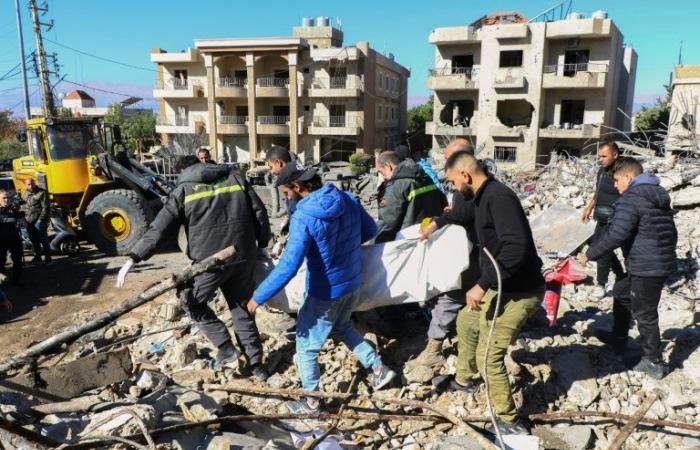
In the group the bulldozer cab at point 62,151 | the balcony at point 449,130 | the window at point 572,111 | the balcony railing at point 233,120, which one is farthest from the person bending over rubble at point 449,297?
the balcony railing at point 233,120

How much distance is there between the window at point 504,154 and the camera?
27.0 m

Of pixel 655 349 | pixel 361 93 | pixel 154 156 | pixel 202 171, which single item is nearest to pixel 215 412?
pixel 202 171

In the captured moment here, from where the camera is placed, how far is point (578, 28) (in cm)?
2442

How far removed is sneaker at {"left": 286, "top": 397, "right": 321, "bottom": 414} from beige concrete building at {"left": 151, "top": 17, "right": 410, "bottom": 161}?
27225 mm

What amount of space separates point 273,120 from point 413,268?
28.6m

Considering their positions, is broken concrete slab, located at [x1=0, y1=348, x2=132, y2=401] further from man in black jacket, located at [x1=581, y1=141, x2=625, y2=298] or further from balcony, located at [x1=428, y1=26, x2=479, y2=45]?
balcony, located at [x1=428, y1=26, x2=479, y2=45]

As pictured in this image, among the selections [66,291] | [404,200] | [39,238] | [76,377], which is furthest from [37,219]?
[404,200]

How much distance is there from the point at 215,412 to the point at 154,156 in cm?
2562

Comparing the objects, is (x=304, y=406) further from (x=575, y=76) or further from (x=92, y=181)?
(x=575, y=76)

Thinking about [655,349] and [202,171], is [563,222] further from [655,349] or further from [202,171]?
[202,171]

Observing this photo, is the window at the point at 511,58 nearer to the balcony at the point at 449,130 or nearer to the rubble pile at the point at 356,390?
the balcony at the point at 449,130

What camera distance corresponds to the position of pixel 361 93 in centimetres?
2977

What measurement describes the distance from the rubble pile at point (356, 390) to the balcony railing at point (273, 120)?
87.5ft

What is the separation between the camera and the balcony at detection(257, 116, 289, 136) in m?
30.6
